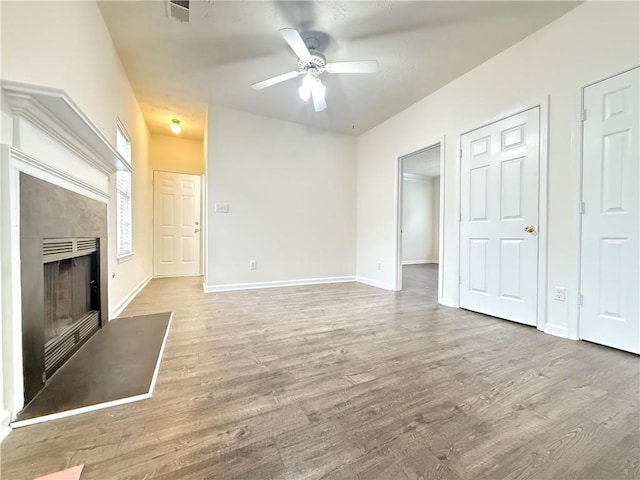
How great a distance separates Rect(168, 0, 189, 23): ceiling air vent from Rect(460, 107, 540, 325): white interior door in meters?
2.88

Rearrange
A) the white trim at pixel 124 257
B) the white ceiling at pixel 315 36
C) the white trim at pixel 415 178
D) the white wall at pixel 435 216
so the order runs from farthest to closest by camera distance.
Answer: the white wall at pixel 435 216, the white trim at pixel 415 178, the white trim at pixel 124 257, the white ceiling at pixel 315 36

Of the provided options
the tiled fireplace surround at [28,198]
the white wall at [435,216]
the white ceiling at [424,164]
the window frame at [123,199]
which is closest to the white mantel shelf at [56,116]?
the tiled fireplace surround at [28,198]

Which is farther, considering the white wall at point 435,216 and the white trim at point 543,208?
the white wall at point 435,216

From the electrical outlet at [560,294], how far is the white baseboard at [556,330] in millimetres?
226

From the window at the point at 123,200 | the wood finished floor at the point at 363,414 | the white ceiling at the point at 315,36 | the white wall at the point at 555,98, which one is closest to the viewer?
the wood finished floor at the point at 363,414

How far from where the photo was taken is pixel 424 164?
21.9 ft

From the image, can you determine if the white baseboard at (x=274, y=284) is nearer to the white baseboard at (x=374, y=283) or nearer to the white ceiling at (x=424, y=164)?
the white baseboard at (x=374, y=283)

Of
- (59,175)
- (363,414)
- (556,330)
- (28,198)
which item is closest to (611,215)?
(556,330)

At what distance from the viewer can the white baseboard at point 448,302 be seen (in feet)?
9.97

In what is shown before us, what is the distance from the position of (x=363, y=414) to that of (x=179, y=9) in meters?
3.05

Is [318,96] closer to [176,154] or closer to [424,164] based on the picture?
[176,154]

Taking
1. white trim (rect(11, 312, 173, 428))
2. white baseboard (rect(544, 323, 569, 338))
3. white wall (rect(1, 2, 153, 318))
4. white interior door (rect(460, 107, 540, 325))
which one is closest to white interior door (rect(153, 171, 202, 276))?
white wall (rect(1, 2, 153, 318))

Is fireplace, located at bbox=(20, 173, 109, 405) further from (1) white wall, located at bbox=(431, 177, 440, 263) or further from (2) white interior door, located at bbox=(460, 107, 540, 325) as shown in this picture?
(1) white wall, located at bbox=(431, 177, 440, 263)

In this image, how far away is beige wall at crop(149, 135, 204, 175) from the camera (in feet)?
16.3
